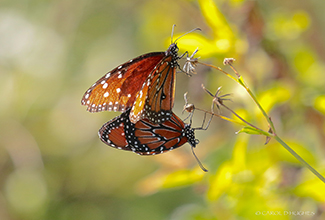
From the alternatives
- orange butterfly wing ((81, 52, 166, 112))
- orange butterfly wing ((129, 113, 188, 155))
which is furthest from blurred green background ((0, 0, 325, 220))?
orange butterfly wing ((81, 52, 166, 112))

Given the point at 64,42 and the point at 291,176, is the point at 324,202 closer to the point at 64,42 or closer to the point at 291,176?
the point at 291,176

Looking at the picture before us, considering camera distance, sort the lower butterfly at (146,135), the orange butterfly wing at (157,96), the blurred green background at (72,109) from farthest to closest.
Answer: the blurred green background at (72,109)
the lower butterfly at (146,135)
the orange butterfly wing at (157,96)

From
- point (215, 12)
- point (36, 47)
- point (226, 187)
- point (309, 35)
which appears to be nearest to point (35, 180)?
point (36, 47)

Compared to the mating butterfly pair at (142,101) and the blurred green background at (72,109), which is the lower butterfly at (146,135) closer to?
the mating butterfly pair at (142,101)

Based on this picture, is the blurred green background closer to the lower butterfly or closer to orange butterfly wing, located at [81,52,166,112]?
the lower butterfly

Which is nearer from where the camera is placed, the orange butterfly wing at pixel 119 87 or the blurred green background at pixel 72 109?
the orange butterfly wing at pixel 119 87

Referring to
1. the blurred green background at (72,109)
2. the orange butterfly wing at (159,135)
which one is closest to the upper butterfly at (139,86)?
the orange butterfly wing at (159,135)
